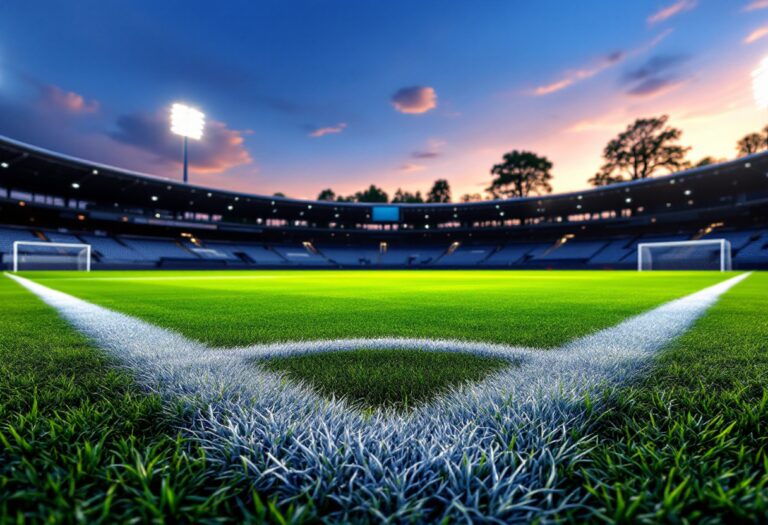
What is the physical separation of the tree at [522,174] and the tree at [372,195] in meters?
24.8

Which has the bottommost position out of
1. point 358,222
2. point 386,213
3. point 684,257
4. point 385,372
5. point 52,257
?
point 385,372

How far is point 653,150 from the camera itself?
139 feet

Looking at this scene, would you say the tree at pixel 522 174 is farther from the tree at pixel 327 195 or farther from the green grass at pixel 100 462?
the green grass at pixel 100 462

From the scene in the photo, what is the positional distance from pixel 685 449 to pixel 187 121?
140ft

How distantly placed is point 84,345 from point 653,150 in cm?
5514

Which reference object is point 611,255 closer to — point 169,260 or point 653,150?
point 653,150

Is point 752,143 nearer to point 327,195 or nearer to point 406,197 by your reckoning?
point 406,197

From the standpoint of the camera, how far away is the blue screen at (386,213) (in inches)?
1940

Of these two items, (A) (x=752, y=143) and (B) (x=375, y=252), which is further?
(B) (x=375, y=252)

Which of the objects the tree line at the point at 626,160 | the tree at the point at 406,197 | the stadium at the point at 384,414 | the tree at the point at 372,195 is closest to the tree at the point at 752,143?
the tree line at the point at 626,160

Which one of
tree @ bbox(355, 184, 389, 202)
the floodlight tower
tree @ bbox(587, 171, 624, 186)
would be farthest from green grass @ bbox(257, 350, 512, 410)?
tree @ bbox(355, 184, 389, 202)

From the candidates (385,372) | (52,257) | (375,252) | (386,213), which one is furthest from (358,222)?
(385,372)

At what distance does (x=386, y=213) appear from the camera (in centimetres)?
4966

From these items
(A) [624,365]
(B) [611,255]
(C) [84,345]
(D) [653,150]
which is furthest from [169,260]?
(D) [653,150]
